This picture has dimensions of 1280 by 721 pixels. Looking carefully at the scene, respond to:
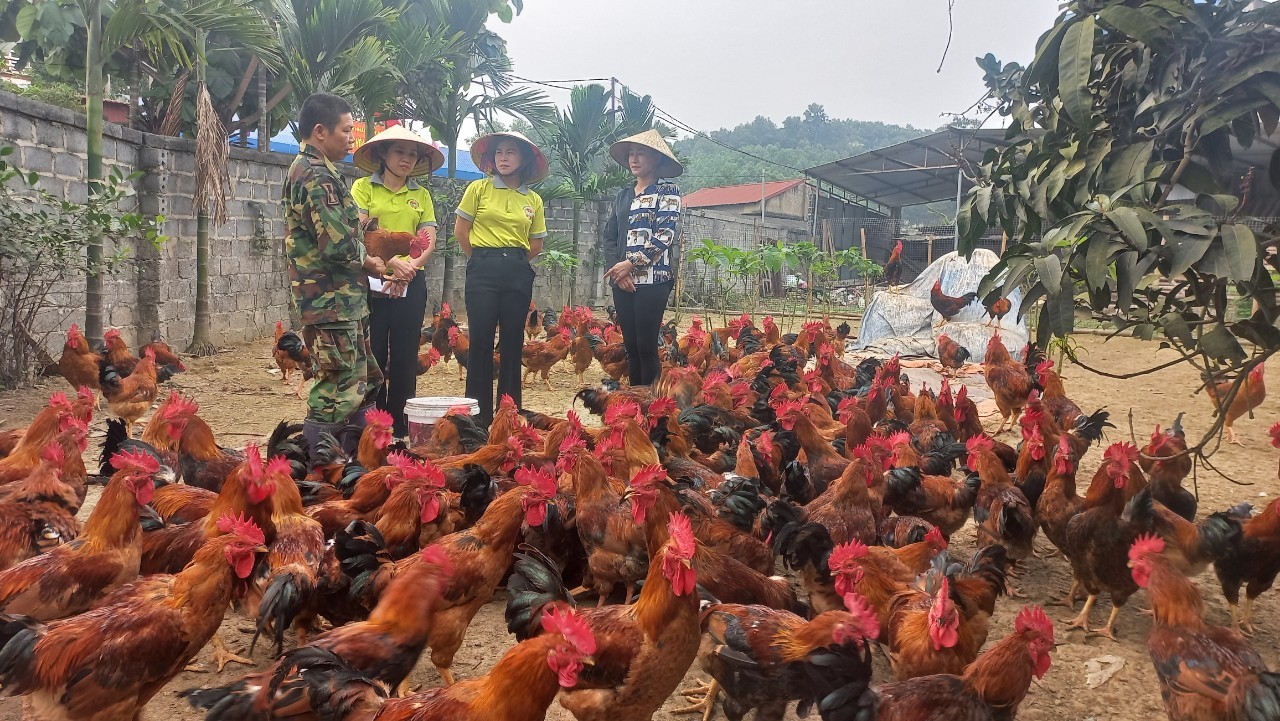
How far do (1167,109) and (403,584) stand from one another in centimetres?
311

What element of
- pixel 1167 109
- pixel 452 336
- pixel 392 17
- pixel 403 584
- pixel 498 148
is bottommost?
pixel 403 584

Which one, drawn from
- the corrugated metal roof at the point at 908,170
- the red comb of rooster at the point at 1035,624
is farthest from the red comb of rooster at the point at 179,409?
the corrugated metal roof at the point at 908,170

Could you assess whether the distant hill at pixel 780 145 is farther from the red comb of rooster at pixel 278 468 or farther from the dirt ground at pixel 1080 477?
the red comb of rooster at pixel 278 468

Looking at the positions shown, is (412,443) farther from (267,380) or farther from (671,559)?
(267,380)

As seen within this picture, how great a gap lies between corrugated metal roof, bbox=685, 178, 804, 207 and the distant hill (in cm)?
1052

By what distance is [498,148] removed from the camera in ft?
19.5

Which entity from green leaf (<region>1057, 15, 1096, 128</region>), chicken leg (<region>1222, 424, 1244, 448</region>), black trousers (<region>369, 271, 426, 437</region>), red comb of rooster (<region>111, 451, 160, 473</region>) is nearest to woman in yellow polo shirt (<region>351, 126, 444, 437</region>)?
black trousers (<region>369, 271, 426, 437</region>)

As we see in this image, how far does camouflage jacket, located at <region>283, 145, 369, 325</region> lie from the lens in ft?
14.5

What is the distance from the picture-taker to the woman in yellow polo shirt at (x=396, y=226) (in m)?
5.45

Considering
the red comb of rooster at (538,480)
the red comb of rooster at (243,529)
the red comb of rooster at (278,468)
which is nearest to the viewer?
A: the red comb of rooster at (243,529)

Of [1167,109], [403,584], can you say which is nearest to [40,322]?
[403,584]

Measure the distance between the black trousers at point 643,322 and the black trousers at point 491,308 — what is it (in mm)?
891

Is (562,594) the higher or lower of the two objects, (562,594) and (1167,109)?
the lower

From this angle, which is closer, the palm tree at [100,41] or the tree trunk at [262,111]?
the palm tree at [100,41]
